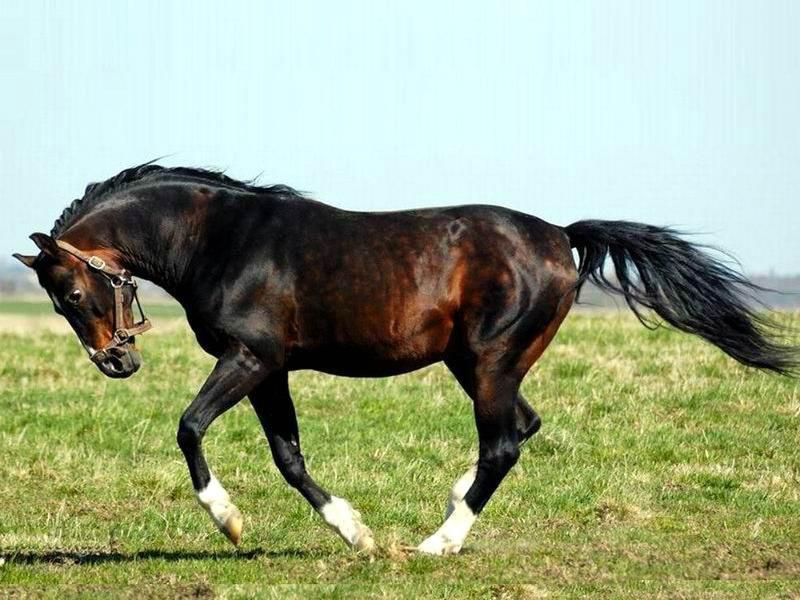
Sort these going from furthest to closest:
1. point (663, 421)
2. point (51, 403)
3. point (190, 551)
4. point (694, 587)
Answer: point (51, 403), point (663, 421), point (190, 551), point (694, 587)

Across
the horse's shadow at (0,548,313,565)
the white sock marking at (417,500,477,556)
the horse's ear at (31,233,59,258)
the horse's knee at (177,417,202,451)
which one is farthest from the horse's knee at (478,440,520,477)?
the horse's ear at (31,233,59,258)

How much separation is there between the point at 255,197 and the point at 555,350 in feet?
25.8

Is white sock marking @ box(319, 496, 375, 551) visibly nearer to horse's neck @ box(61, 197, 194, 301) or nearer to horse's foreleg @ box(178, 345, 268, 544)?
horse's foreleg @ box(178, 345, 268, 544)

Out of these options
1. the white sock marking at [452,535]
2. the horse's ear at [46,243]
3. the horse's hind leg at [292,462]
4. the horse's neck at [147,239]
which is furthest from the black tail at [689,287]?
the horse's ear at [46,243]

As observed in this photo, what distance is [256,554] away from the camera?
7957 millimetres

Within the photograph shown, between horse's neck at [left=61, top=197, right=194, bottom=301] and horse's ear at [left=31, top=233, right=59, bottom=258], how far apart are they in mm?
221

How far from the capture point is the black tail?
8.45m

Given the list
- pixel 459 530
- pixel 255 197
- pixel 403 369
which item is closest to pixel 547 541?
pixel 459 530

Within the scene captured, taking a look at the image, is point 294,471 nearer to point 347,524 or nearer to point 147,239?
point 347,524

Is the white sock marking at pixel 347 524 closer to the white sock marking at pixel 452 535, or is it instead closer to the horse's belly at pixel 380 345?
the white sock marking at pixel 452 535

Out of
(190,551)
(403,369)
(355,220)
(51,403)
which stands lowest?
(51,403)

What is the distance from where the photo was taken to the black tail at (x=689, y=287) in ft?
27.7

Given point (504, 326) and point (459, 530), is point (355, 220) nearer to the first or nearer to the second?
point (504, 326)

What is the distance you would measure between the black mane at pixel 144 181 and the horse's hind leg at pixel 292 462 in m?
1.07
